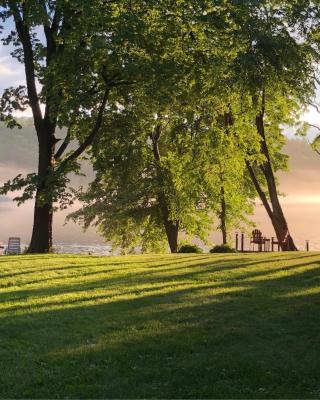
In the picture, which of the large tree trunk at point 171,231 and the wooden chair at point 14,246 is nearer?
the large tree trunk at point 171,231

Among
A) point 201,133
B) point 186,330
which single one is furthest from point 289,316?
point 201,133

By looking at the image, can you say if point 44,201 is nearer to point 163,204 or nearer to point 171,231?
point 163,204

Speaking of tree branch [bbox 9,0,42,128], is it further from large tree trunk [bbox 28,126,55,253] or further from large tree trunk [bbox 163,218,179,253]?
large tree trunk [bbox 163,218,179,253]

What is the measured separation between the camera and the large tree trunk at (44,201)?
25375 mm

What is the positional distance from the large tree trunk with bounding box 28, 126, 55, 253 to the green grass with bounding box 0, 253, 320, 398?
9.19m

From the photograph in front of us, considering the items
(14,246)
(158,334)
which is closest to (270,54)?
(158,334)

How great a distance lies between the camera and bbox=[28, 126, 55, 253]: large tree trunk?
83.3 ft

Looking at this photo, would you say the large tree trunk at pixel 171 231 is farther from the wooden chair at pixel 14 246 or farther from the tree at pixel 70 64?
the tree at pixel 70 64

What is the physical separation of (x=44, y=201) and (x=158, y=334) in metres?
16.5

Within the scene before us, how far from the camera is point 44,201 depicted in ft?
82.7

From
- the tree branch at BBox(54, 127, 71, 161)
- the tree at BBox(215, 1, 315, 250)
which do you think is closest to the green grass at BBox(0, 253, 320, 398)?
the tree at BBox(215, 1, 315, 250)

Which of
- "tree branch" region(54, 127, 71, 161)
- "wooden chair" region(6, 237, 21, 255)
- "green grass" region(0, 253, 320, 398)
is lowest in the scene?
"green grass" region(0, 253, 320, 398)

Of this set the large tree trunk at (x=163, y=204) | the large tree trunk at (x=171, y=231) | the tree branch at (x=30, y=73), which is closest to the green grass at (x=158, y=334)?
the tree branch at (x=30, y=73)

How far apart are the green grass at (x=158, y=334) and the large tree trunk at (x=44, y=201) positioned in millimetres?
9191
